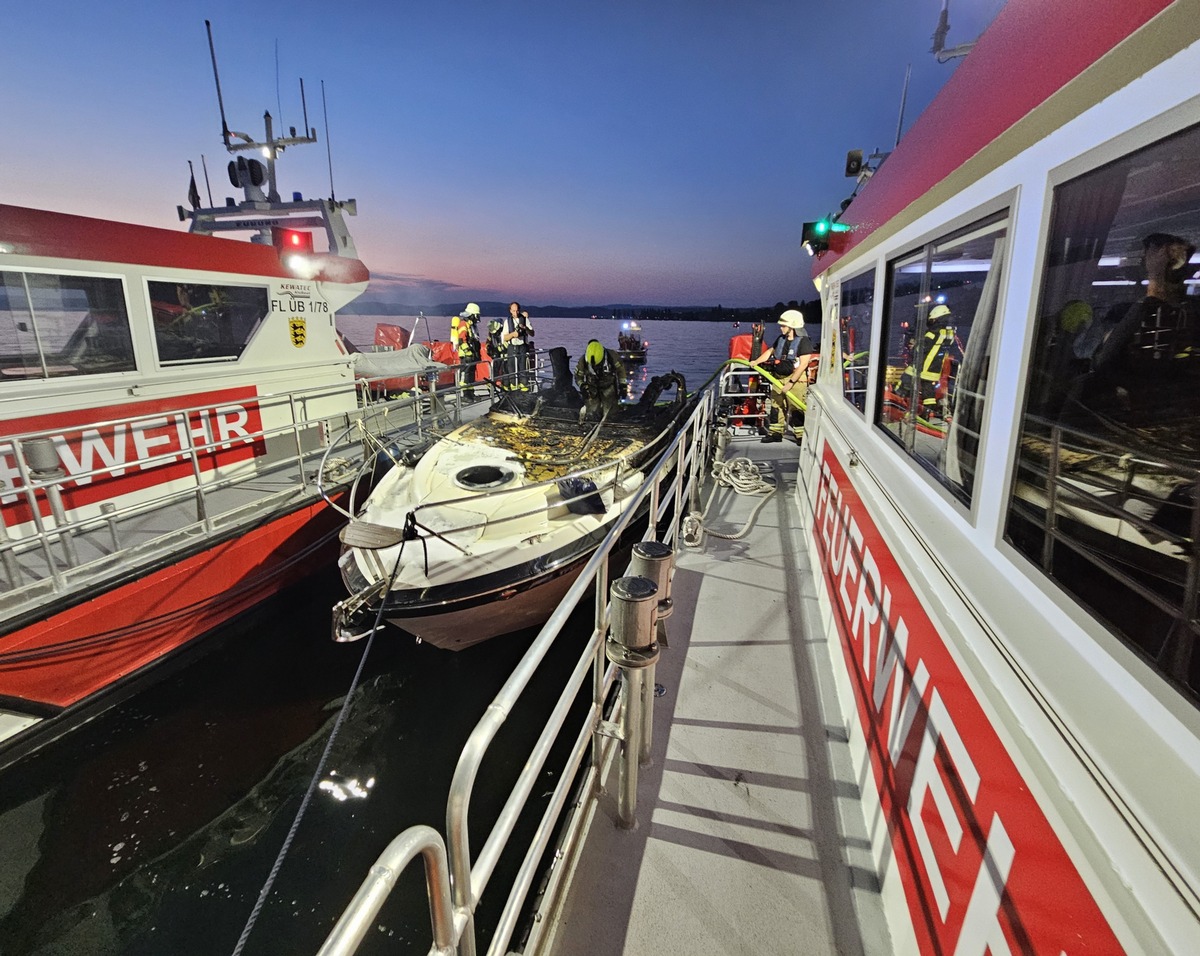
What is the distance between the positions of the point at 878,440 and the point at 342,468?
6008mm

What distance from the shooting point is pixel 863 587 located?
8.15 ft

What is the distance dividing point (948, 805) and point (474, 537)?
358 cm

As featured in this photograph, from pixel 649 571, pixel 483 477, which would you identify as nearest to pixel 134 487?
pixel 483 477

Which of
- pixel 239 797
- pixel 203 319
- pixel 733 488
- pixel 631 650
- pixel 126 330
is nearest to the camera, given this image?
pixel 631 650

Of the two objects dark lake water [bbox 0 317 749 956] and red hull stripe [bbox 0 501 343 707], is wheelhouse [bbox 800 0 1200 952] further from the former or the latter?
red hull stripe [bbox 0 501 343 707]

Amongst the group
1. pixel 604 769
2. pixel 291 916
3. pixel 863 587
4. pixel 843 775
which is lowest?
pixel 291 916

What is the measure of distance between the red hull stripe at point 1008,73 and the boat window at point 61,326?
654 cm

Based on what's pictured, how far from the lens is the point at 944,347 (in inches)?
76.8

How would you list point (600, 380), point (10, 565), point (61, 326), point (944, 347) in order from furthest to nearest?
point (600, 380)
point (61, 326)
point (10, 565)
point (944, 347)

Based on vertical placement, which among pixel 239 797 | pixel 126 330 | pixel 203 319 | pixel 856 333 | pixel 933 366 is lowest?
pixel 239 797

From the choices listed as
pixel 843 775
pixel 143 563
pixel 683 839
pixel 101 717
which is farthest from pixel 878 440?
pixel 101 717

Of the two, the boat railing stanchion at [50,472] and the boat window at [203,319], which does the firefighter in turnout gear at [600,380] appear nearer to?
the boat window at [203,319]

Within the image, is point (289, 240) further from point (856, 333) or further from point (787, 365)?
point (787, 365)

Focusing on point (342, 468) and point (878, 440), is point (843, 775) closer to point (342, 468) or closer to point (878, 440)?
point (878, 440)
